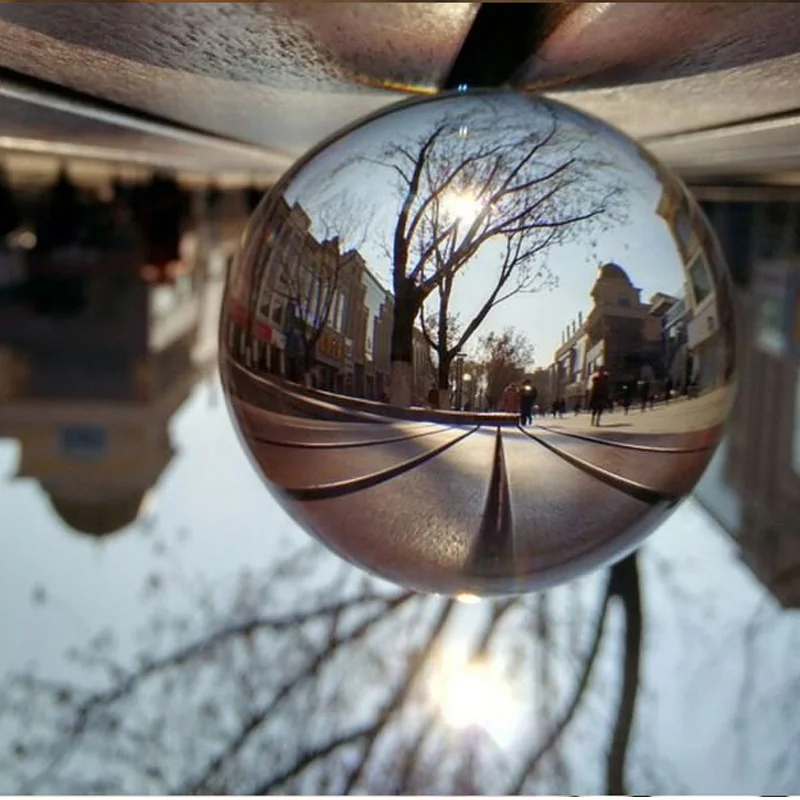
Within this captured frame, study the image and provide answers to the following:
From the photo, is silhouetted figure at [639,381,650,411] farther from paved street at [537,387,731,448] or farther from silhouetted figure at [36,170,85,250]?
silhouetted figure at [36,170,85,250]

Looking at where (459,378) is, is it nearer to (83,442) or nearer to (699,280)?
(699,280)

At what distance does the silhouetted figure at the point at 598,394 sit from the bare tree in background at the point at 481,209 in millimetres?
74

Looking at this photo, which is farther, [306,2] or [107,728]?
[107,728]

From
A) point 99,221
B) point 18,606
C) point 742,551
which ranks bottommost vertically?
point 18,606

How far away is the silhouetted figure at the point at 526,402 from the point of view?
26.8 inches

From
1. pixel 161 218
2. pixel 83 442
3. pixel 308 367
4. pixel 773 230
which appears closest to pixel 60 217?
pixel 161 218

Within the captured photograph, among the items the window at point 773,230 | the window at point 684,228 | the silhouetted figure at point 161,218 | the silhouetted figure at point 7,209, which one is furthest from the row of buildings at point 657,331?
the window at point 773,230

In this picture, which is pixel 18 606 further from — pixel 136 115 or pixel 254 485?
pixel 136 115

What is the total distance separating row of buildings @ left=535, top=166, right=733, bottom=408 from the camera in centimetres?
68

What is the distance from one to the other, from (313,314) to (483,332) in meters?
0.13

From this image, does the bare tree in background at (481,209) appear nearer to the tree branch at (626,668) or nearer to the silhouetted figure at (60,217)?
the tree branch at (626,668)

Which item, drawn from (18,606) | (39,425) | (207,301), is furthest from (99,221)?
(18,606)

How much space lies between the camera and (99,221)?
162 inches

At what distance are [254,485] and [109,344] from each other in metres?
1.03
